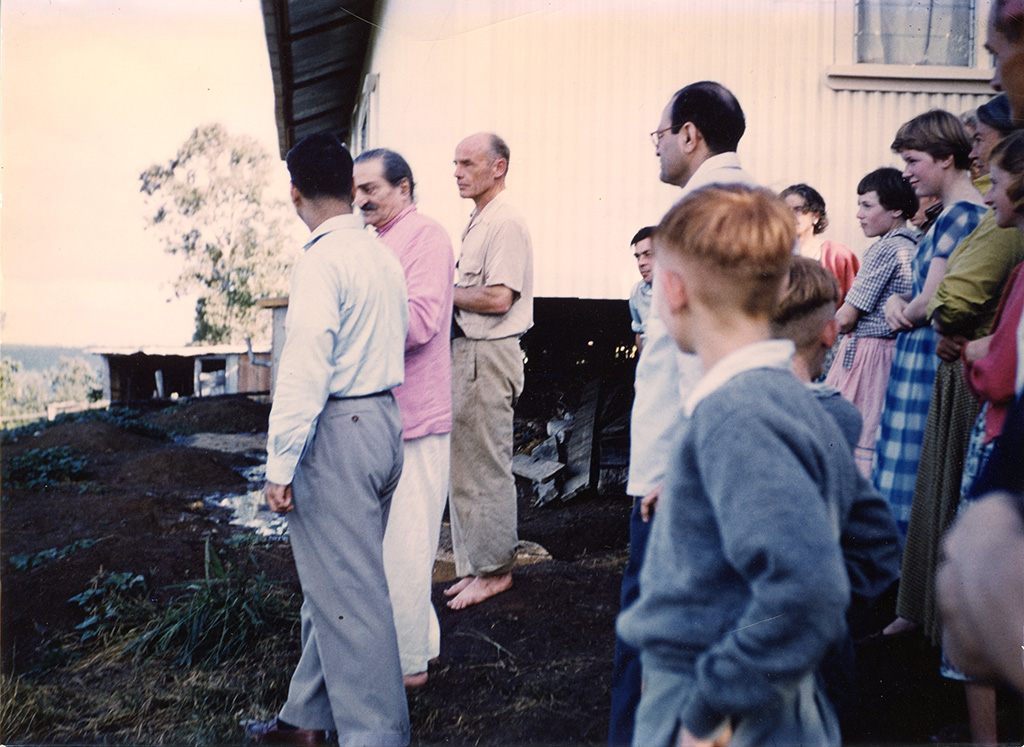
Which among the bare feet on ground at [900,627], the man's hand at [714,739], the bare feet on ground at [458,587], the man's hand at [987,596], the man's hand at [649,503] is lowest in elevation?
the bare feet on ground at [458,587]

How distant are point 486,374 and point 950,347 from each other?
189 centimetres

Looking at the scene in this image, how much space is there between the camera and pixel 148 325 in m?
28.1

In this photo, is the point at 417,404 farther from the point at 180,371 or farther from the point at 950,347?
the point at 180,371

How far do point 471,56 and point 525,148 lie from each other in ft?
2.47

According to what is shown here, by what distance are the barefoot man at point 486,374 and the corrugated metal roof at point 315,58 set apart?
142 inches

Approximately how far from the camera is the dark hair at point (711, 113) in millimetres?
2293

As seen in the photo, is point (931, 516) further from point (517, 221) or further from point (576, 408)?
point (576, 408)

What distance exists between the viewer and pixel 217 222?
2780 cm

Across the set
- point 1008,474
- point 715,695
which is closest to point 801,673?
point 715,695

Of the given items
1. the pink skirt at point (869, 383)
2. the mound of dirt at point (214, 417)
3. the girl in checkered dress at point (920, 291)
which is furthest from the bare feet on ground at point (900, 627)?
the mound of dirt at point (214, 417)

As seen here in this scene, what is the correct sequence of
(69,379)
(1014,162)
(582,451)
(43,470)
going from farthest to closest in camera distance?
1. (69,379)
2. (43,470)
3. (582,451)
4. (1014,162)

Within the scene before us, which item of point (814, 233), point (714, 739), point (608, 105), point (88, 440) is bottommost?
point (88, 440)

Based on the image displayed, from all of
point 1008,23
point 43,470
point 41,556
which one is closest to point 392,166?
point 1008,23

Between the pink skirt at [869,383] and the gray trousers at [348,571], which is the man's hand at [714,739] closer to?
the gray trousers at [348,571]
